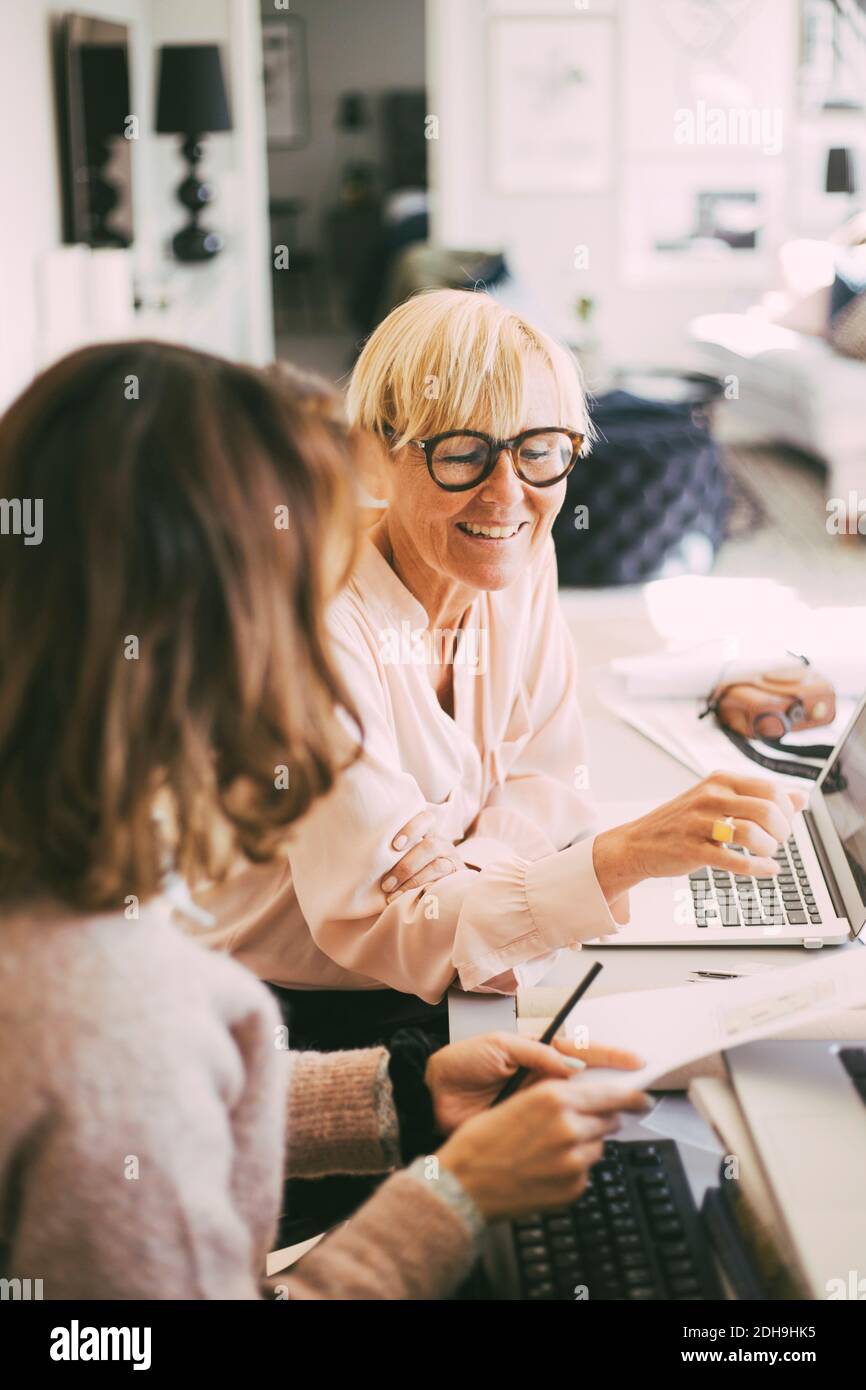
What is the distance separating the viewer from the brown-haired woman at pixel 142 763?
24.6 inches

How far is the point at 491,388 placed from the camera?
1.28 meters

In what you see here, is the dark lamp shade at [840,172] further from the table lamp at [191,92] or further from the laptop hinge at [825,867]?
the laptop hinge at [825,867]

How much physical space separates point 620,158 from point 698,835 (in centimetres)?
640

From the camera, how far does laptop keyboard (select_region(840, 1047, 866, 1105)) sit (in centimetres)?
92

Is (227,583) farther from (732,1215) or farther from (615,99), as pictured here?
(615,99)

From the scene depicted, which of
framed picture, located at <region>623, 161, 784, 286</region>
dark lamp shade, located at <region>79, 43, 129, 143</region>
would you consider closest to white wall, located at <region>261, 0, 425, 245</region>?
framed picture, located at <region>623, 161, 784, 286</region>

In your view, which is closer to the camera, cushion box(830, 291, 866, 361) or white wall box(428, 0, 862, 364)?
cushion box(830, 291, 866, 361)

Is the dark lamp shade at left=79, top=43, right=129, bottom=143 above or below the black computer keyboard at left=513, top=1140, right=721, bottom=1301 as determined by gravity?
above

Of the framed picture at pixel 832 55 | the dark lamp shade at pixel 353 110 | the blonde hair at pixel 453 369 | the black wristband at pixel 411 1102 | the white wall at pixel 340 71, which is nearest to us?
the black wristband at pixel 411 1102

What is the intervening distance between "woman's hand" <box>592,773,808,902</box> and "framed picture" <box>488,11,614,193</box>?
6.32 metres

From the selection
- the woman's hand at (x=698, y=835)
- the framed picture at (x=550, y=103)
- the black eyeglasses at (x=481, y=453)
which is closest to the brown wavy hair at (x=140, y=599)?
the woman's hand at (x=698, y=835)

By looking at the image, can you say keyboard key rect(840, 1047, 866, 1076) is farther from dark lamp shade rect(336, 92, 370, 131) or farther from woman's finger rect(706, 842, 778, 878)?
dark lamp shade rect(336, 92, 370, 131)

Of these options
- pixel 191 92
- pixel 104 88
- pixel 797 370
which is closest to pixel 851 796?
pixel 104 88
